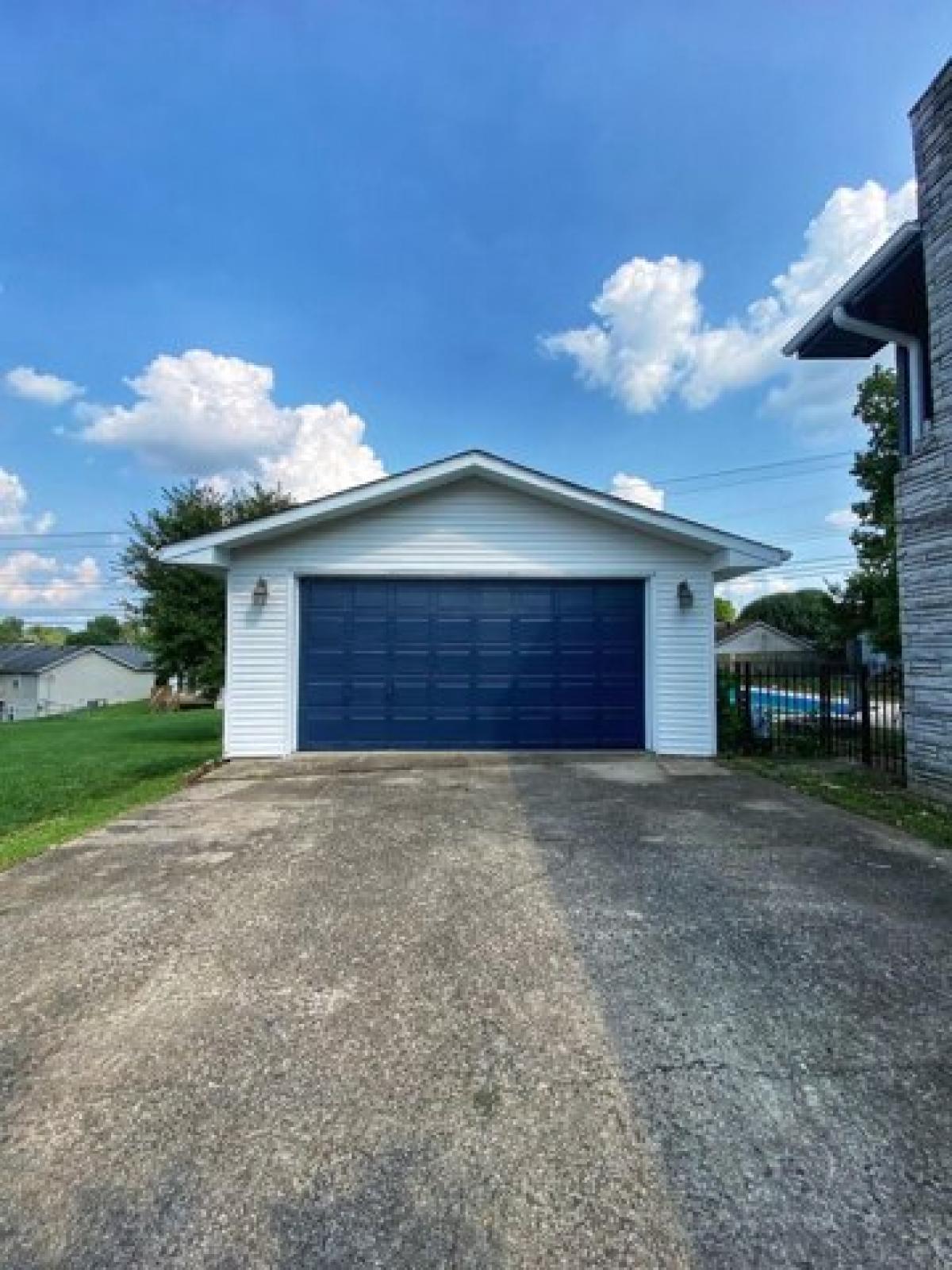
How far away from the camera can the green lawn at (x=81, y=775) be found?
5.57 metres

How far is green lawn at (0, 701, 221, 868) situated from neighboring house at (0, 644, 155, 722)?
123ft

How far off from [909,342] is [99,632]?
100991mm

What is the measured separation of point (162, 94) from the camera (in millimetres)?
9383

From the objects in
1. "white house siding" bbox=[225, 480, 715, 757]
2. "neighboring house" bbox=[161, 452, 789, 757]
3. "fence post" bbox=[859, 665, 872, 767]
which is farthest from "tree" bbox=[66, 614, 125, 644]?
"fence post" bbox=[859, 665, 872, 767]

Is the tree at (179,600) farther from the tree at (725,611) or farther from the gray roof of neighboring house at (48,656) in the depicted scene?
the tree at (725,611)

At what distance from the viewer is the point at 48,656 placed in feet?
171

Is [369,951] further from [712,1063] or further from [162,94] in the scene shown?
[162,94]

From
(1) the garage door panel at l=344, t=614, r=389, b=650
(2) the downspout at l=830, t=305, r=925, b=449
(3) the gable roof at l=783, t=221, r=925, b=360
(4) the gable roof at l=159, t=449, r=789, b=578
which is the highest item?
(3) the gable roof at l=783, t=221, r=925, b=360

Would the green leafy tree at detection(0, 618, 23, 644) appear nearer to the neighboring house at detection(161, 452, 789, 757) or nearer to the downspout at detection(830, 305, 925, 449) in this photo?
the neighboring house at detection(161, 452, 789, 757)

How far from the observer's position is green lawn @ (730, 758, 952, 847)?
491 cm

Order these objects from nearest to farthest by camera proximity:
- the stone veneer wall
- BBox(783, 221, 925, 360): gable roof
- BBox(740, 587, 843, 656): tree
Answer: the stone veneer wall < BBox(783, 221, 925, 360): gable roof < BBox(740, 587, 843, 656): tree

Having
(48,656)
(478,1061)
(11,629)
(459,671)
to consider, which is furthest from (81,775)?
(11,629)

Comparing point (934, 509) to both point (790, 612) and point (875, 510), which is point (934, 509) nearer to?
point (875, 510)

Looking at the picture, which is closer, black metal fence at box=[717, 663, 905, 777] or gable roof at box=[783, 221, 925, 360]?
gable roof at box=[783, 221, 925, 360]
